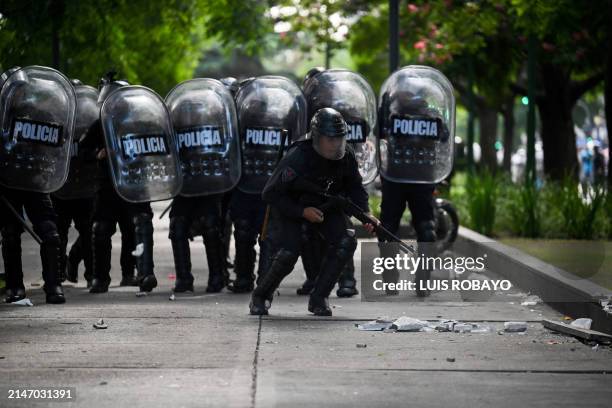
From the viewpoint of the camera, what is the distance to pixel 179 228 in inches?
492

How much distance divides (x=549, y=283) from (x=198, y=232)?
317 cm

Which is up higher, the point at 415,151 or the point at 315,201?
the point at 415,151

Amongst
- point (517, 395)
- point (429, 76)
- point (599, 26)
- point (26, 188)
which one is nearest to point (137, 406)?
point (517, 395)

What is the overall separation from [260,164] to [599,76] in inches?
656

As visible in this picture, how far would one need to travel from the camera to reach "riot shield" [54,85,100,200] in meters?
13.0

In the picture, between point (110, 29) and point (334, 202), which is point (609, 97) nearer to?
point (110, 29)

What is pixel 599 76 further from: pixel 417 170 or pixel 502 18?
pixel 417 170

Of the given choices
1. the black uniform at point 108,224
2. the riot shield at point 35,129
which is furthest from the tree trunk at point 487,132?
the riot shield at point 35,129

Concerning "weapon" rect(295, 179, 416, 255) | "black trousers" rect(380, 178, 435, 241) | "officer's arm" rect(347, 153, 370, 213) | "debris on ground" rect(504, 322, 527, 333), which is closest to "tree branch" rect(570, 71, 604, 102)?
"black trousers" rect(380, 178, 435, 241)

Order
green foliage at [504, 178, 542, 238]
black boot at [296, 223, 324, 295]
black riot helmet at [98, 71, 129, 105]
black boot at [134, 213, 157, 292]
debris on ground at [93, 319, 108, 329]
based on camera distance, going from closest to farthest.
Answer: debris on ground at [93, 319, 108, 329] < black boot at [296, 223, 324, 295] < black boot at [134, 213, 157, 292] < black riot helmet at [98, 71, 129, 105] < green foliage at [504, 178, 542, 238]

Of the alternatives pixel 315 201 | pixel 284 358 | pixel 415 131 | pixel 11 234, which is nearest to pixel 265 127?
pixel 415 131

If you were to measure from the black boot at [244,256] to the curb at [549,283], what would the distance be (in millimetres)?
2513

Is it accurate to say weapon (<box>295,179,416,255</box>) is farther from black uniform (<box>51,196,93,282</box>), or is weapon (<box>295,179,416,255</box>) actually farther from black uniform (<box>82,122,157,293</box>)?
black uniform (<box>51,196,93,282</box>)

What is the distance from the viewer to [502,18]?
1008 inches
